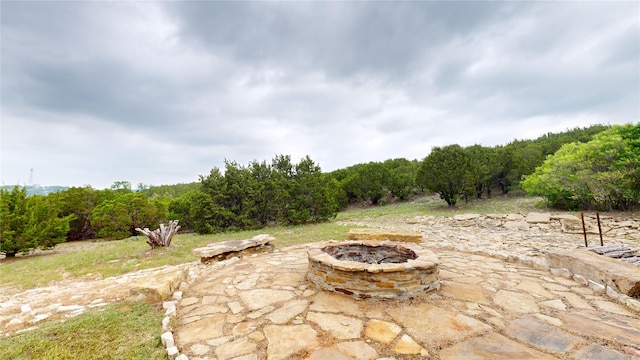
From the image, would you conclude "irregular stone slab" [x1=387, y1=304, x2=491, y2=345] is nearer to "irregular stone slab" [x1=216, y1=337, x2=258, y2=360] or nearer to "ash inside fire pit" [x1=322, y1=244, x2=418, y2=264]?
"irregular stone slab" [x1=216, y1=337, x2=258, y2=360]

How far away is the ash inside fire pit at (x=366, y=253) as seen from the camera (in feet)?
14.7

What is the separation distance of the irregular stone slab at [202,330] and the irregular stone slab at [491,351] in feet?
6.57

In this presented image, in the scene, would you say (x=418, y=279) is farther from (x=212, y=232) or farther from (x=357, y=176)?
(x=357, y=176)

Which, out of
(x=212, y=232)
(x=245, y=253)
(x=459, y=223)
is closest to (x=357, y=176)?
(x=459, y=223)

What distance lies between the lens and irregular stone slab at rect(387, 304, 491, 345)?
2381mm

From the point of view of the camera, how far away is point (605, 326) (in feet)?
8.18

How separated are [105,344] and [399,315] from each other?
2706 mm

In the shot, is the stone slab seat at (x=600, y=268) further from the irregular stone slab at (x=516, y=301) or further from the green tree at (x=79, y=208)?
the green tree at (x=79, y=208)

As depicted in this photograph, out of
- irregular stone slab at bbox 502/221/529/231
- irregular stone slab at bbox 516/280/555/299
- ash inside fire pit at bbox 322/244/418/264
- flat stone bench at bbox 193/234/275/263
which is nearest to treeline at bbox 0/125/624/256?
irregular stone slab at bbox 502/221/529/231

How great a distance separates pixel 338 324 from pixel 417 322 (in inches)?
29.9

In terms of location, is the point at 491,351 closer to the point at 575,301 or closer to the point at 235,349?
the point at 575,301

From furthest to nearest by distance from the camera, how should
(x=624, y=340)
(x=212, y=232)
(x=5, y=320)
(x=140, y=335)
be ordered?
1. (x=212, y=232)
2. (x=5, y=320)
3. (x=140, y=335)
4. (x=624, y=340)

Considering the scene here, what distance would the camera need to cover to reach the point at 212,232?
11.5 meters

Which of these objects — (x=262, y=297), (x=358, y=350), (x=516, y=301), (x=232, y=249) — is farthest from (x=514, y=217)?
(x=358, y=350)
